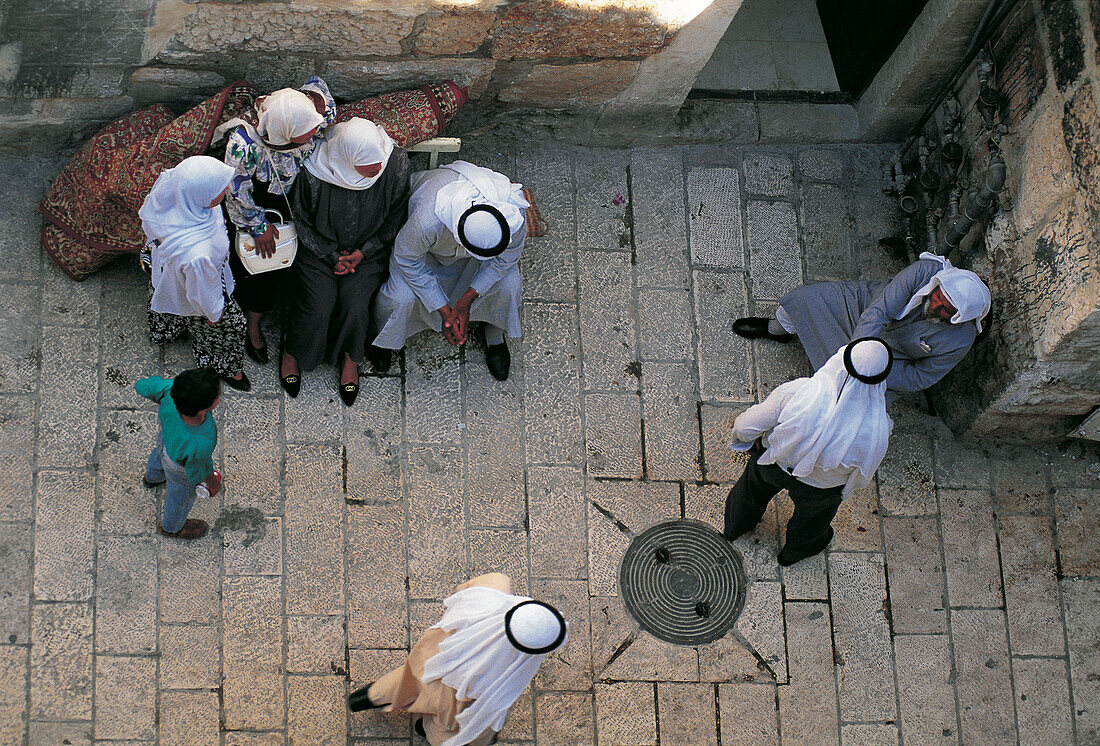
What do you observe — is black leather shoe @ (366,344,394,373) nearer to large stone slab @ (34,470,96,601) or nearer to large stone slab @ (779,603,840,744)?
large stone slab @ (34,470,96,601)

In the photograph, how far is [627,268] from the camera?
595 cm

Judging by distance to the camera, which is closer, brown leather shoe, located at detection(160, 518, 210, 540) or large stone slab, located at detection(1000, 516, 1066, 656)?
brown leather shoe, located at detection(160, 518, 210, 540)

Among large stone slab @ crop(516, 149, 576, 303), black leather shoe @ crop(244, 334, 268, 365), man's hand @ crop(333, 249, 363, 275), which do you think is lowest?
black leather shoe @ crop(244, 334, 268, 365)

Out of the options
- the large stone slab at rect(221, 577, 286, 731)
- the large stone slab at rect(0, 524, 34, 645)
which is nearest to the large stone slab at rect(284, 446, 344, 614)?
the large stone slab at rect(221, 577, 286, 731)

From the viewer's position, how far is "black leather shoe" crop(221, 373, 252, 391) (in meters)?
5.37

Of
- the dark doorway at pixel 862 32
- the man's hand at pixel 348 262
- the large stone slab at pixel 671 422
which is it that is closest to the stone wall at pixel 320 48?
the man's hand at pixel 348 262

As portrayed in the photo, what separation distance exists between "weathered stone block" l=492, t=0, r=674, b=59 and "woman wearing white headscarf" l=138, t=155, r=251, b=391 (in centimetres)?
173

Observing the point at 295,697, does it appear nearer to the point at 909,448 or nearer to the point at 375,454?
the point at 375,454

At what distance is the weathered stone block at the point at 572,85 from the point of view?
5.54 metres

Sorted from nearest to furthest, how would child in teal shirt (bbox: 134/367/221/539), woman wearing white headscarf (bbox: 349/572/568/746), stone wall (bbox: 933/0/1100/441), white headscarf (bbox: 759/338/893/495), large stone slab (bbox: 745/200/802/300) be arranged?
woman wearing white headscarf (bbox: 349/572/568/746)
child in teal shirt (bbox: 134/367/221/539)
white headscarf (bbox: 759/338/893/495)
stone wall (bbox: 933/0/1100/441)
large stone slab (bbox: 745/200/802/300)

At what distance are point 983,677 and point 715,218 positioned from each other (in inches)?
122

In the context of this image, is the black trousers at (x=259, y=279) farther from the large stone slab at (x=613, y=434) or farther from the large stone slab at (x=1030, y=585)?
the large stone slab at (x=1030, y=585)

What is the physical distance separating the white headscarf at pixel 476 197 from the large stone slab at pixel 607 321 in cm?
85

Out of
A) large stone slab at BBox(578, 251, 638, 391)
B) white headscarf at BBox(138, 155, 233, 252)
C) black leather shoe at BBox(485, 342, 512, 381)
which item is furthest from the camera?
large stone slab at BBox(578, 251, 638, 391)
